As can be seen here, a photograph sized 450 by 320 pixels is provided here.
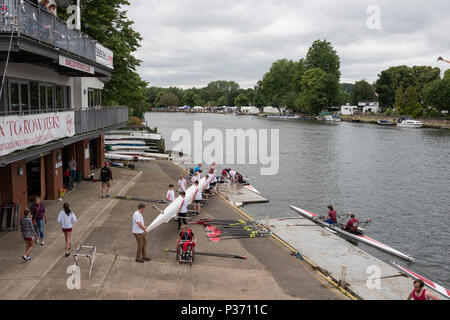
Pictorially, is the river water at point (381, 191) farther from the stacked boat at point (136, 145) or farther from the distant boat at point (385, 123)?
the distant boat at point (385, 123)

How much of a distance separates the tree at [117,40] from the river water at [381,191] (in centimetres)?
1421

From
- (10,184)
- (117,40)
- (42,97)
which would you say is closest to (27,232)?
(10,184)

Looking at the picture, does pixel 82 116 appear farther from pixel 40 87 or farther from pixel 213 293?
pixel 213 293

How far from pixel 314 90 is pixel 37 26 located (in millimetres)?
135459

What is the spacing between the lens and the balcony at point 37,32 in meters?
11.3

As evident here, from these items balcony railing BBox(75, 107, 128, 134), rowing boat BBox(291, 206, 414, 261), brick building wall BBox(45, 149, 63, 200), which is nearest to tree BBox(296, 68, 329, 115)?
balcony railing BBox(75, 107, 128, 134)

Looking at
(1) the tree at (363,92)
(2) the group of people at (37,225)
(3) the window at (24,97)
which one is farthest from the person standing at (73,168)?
(1) the tree at (363,92)

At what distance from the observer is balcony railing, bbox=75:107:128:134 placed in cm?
1805

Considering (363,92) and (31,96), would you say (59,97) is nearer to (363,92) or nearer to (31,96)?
(31,96)

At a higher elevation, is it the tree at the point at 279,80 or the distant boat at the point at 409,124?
the tree at the point at 279,80

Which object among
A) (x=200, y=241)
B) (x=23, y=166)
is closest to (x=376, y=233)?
(x=200, y=241)

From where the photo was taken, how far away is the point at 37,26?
1259 cm

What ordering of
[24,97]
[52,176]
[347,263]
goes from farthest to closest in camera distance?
[52,176] < [24,97] < [347,263]
